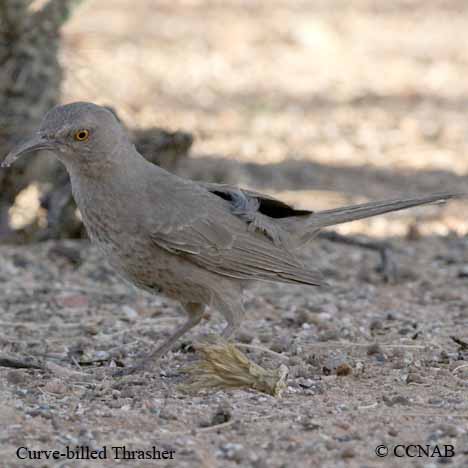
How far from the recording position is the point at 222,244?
5730 millimetres

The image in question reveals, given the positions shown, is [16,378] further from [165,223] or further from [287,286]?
[287,286]

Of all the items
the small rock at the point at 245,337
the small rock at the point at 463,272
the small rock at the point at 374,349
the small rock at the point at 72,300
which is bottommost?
the small rock at the point at 463,272

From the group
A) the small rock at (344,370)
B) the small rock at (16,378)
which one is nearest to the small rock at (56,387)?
the small rock at (16,378)

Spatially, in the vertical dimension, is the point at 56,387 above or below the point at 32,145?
below

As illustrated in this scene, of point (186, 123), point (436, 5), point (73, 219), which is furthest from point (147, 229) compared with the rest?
point (436, 5)

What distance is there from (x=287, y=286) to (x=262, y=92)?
19.4 feet

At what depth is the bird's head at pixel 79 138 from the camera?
5.36 m

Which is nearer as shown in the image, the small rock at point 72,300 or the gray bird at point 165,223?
the gray bird at point 165,223

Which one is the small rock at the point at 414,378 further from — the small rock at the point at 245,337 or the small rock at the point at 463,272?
the small rock at the point at 463,272

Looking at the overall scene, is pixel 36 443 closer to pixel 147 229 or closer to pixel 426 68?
pixel 147 229

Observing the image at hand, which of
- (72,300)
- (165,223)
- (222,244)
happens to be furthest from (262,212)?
(72,300)

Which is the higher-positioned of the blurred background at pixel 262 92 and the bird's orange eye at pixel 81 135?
the bird's orange eye at pixel 81 135

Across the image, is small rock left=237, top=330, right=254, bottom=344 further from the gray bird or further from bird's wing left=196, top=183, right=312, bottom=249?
bird's wing left=196, top=183, right=312, bottom=249

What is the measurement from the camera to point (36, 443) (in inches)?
168
